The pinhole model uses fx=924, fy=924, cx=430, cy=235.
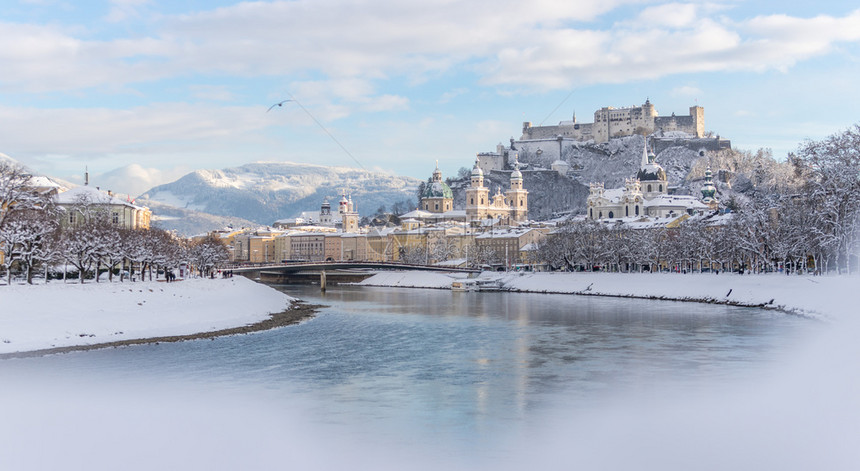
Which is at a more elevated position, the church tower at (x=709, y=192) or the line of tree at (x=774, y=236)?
the church tower at (x=709, y=192)

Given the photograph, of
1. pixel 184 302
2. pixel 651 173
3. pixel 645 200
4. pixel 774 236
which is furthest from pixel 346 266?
pixel 651 173

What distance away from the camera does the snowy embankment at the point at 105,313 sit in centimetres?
3234

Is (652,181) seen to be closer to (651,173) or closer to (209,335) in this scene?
(651,173)

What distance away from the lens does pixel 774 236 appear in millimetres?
60031

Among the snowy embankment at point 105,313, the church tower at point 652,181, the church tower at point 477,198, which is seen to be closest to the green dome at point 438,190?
the church tower at point 477,198

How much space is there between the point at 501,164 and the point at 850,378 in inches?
6578

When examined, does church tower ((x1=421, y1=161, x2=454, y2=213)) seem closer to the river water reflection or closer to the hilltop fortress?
the hilltop fortress

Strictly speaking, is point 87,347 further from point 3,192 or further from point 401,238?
point 401,238

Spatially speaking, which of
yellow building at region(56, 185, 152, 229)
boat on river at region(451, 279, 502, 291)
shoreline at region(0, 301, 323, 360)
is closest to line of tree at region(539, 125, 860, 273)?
boat on river at region(451, 279, 502, 291)

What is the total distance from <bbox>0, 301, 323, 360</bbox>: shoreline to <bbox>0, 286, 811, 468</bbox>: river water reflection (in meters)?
0.88

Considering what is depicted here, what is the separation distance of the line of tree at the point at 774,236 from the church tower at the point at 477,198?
70.1 metres

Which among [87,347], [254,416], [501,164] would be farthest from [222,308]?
[501,164]

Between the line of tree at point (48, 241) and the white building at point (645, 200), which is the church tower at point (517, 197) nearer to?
the white building at point (645, 200)

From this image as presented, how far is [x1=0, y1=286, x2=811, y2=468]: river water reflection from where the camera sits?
21.2 meters
